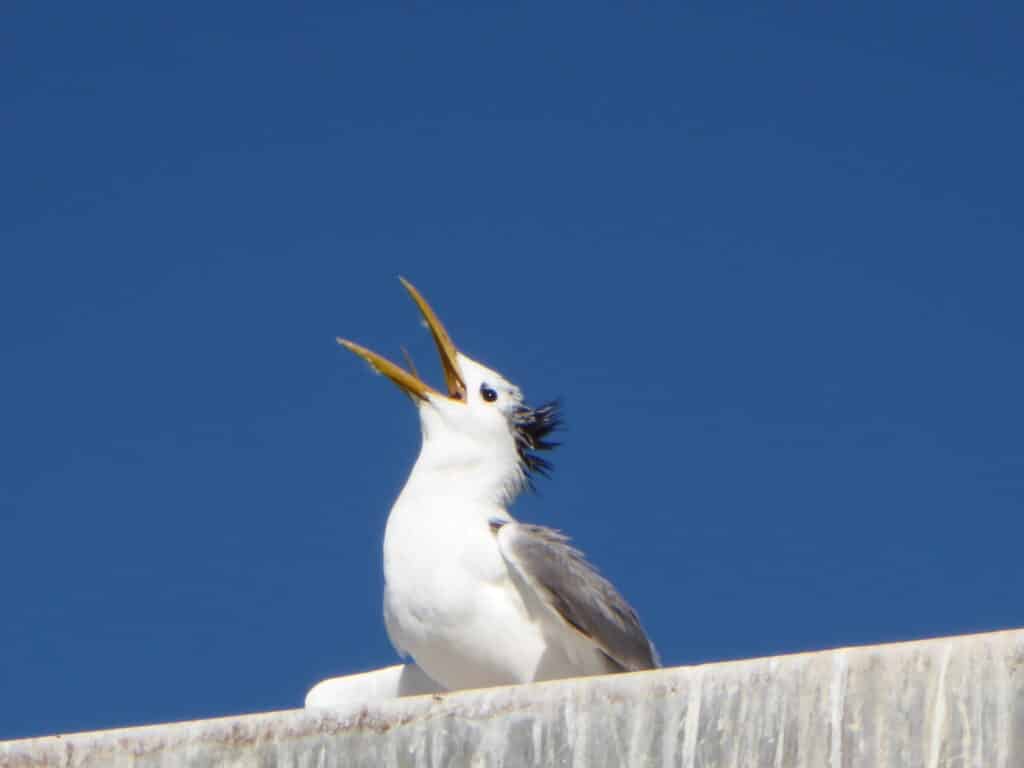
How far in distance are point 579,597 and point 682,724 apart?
10.5ft

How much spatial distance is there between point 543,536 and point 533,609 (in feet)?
1.21

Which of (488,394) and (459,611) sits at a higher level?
(488,394)

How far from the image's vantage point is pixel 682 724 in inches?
251

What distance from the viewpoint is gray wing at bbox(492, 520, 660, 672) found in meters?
9.57

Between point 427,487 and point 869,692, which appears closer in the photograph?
point 869,692

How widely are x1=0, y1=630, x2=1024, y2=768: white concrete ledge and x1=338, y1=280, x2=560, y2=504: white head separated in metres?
3.82

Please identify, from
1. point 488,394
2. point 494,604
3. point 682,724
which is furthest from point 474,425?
point 682,724

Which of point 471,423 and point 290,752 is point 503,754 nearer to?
A: point 290,752

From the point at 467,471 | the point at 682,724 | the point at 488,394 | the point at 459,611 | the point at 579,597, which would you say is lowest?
the point at 682,724

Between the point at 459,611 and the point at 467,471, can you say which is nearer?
the point at 459,611

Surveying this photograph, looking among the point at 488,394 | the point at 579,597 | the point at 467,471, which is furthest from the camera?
the point at 488,394

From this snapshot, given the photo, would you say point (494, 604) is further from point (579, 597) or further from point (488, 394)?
point (488, 394)

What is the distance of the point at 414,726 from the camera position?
6750 mm

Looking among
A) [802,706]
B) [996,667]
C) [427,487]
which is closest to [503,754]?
[802,706]
